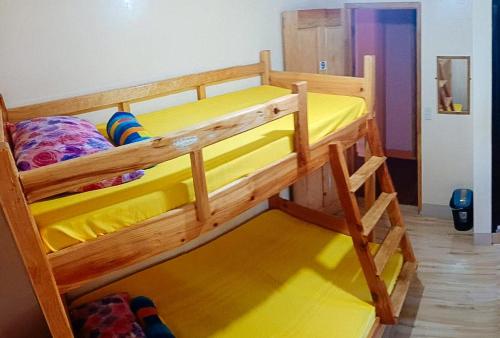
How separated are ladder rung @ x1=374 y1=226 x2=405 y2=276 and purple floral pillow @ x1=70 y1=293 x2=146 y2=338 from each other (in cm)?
131

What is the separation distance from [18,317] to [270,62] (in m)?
2.54

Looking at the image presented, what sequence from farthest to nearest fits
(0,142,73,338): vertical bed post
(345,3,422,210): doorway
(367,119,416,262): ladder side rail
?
1. (345,3,422,210): doorway
2. (367,119,416,262): ladder side rail
3. (0,142,73,338): vertical bed post

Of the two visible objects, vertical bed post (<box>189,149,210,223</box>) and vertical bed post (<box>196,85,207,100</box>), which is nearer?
vertical bed post (<box>189,149,210,223</box>)

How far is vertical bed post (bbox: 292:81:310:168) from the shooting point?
2.58m

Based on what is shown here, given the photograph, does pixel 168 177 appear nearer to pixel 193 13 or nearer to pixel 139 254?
pixel 139 254

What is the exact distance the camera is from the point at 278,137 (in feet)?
8.59

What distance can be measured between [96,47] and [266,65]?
149cm

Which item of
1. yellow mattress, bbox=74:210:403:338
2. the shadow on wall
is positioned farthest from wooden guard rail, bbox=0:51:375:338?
yellow mattress, bbox=74:210:403:338

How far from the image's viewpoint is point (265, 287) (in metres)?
3.01

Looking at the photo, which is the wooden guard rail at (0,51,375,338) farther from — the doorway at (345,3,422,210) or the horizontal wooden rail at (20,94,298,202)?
the doorway at (345,3,422,210)

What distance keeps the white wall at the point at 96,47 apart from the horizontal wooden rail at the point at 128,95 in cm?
6

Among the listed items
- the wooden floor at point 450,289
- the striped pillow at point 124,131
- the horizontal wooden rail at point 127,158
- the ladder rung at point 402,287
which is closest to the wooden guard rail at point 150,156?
the horizontal wooden rail at point 127,158

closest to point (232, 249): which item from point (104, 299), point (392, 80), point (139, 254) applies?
point (104, 299)

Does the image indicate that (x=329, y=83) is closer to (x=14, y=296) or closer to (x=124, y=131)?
(x=124, y=131)
